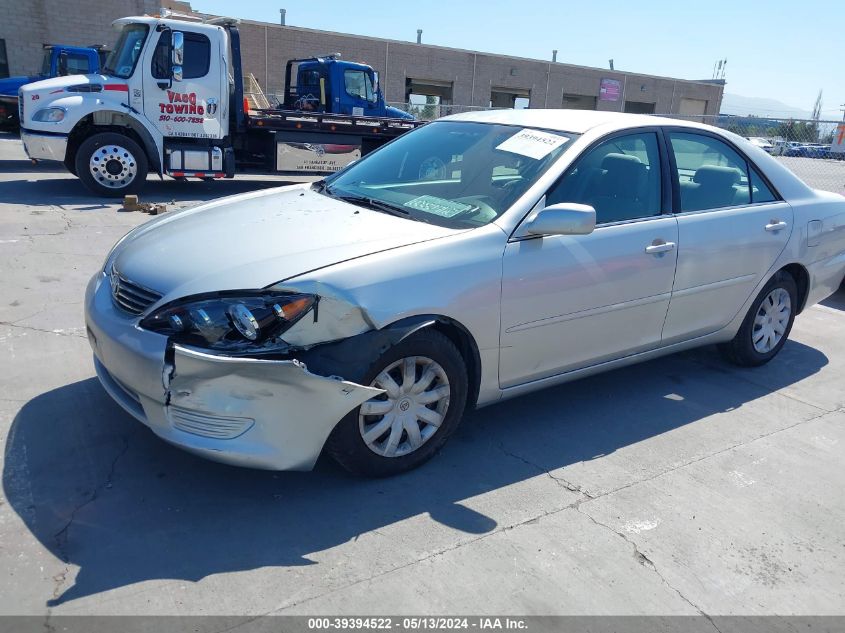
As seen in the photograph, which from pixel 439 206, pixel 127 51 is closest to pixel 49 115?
pixel 127 51

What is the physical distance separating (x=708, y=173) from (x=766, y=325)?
1.26 m

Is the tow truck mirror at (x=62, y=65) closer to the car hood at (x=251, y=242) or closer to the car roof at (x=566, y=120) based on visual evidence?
the car hood at (x=251, y=242)

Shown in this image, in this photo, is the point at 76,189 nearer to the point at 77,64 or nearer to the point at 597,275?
the point at 77,64

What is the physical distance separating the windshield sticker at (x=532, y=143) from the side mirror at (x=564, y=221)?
531mm

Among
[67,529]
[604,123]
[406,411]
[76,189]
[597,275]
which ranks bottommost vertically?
[67,529]

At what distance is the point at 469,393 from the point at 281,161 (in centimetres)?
978

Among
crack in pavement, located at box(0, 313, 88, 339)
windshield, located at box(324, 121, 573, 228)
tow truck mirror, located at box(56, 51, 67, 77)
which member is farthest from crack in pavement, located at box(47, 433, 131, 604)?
tow truck mirror, located at box(56, 51, 67, 77)

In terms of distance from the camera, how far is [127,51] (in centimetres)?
1061

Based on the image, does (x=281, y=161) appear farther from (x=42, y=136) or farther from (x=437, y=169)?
(x=437, y=169)

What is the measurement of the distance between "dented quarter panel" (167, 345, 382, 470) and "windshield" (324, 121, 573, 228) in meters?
1.13

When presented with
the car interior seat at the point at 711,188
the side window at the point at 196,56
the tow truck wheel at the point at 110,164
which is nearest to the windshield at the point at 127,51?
the side window at the point at 196,56

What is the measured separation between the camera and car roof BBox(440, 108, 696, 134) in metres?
4.02

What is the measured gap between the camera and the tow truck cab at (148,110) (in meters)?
10.3

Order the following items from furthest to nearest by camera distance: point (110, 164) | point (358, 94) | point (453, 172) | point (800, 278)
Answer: point (358, 94) < point (110, 164) < point (800, 278) < point (453, 172)
